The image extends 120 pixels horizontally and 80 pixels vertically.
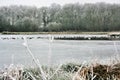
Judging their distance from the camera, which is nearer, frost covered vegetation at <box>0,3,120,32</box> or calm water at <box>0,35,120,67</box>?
calm water at <box>0,35,120,67</box>

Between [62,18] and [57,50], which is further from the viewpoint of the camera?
[62,18]

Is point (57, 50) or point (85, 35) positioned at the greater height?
point (85, 35)

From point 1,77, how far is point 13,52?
4.12ft

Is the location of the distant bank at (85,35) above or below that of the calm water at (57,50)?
above

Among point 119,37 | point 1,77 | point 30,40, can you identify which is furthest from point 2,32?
point 1,77

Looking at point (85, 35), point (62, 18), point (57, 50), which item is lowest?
point (57, 50)

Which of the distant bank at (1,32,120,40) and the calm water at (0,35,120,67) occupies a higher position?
the distant bank at (1,32,120,40)

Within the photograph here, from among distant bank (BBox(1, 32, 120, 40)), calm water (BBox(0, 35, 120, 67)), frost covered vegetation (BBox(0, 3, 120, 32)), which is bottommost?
calm water (BBox(0, 35, 120, 67))

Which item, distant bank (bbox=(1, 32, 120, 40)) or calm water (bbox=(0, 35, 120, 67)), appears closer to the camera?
calm water (bbox=(0, 35, 120, 67))

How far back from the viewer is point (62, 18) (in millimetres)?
2969

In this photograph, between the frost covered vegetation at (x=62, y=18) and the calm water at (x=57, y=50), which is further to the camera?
the frost covered vegetation at (x=62, y=18)

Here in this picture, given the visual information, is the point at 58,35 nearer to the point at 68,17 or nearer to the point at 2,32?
the point at 68,17

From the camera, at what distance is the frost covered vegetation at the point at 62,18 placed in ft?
9.41

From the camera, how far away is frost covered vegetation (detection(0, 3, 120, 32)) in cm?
287
